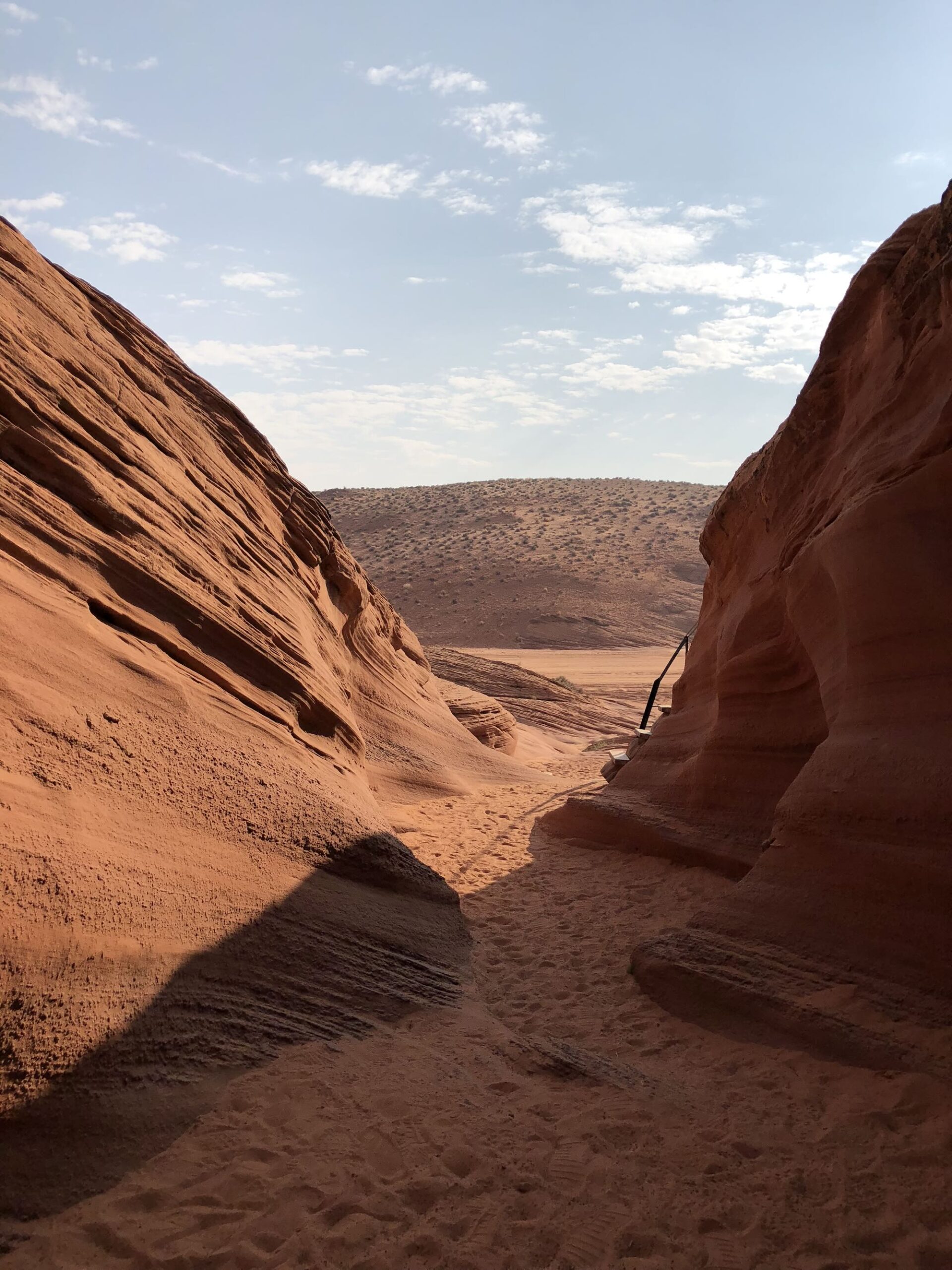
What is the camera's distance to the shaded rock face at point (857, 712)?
4.08 metres

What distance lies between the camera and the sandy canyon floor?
286 cm

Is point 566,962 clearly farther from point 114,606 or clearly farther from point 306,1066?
point 114,606

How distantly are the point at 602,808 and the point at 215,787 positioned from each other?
467 centimetres

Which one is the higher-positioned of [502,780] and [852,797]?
[852,797]

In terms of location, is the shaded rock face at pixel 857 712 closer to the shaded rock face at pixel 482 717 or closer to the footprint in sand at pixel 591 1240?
the footprint in sand at pixel 591 1240

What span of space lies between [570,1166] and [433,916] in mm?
2592

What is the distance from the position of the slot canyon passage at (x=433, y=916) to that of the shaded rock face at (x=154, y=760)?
24 mm

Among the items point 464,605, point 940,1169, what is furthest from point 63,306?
point 464,605

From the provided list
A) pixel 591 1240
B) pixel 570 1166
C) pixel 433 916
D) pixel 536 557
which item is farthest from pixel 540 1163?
pixel 536 557

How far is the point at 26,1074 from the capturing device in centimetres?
309

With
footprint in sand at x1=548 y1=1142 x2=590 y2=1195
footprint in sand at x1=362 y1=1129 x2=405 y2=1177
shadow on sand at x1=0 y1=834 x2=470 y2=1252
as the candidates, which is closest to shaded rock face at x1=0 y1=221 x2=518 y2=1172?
shadow on sand at x1=0 y1=834 x2=470 y2=1252

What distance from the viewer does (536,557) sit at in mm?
48062

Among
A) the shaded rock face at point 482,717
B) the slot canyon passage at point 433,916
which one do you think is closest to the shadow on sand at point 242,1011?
the slot canyon passage at point 433,916

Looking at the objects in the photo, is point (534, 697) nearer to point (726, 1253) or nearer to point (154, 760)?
point (154, 760)
